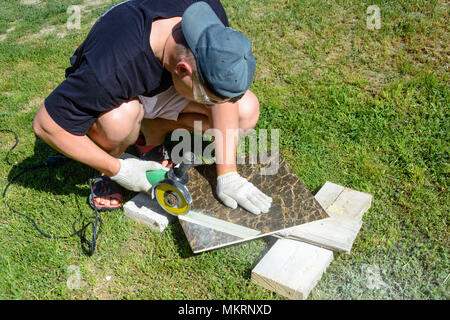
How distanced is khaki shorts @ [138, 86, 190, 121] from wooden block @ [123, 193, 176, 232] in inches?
24.4

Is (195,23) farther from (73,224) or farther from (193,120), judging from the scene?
(73,224)

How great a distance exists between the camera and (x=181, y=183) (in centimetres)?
239

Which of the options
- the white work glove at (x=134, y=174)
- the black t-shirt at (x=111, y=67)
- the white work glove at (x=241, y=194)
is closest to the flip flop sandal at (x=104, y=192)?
the white work glove at (x=134, y=174)

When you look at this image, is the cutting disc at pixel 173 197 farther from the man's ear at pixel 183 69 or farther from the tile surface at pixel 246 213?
the man's ear at pixel 183 69

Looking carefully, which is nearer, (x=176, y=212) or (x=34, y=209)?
(x=176, y=212)

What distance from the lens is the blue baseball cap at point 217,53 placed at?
180 cm

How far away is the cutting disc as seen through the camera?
2240 millimetres

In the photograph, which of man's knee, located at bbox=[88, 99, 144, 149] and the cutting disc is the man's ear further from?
the cutting disc

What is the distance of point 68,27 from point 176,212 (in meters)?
4.58

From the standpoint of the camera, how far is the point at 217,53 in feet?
5.86

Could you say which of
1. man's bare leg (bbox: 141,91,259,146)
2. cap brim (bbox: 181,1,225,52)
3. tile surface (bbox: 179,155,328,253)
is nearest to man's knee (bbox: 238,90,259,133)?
man's bare leg (bbox: 141,91,259,146)

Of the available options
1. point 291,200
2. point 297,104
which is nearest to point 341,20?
point 297,104

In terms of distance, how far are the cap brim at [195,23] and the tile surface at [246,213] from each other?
A: 3.54 ft
